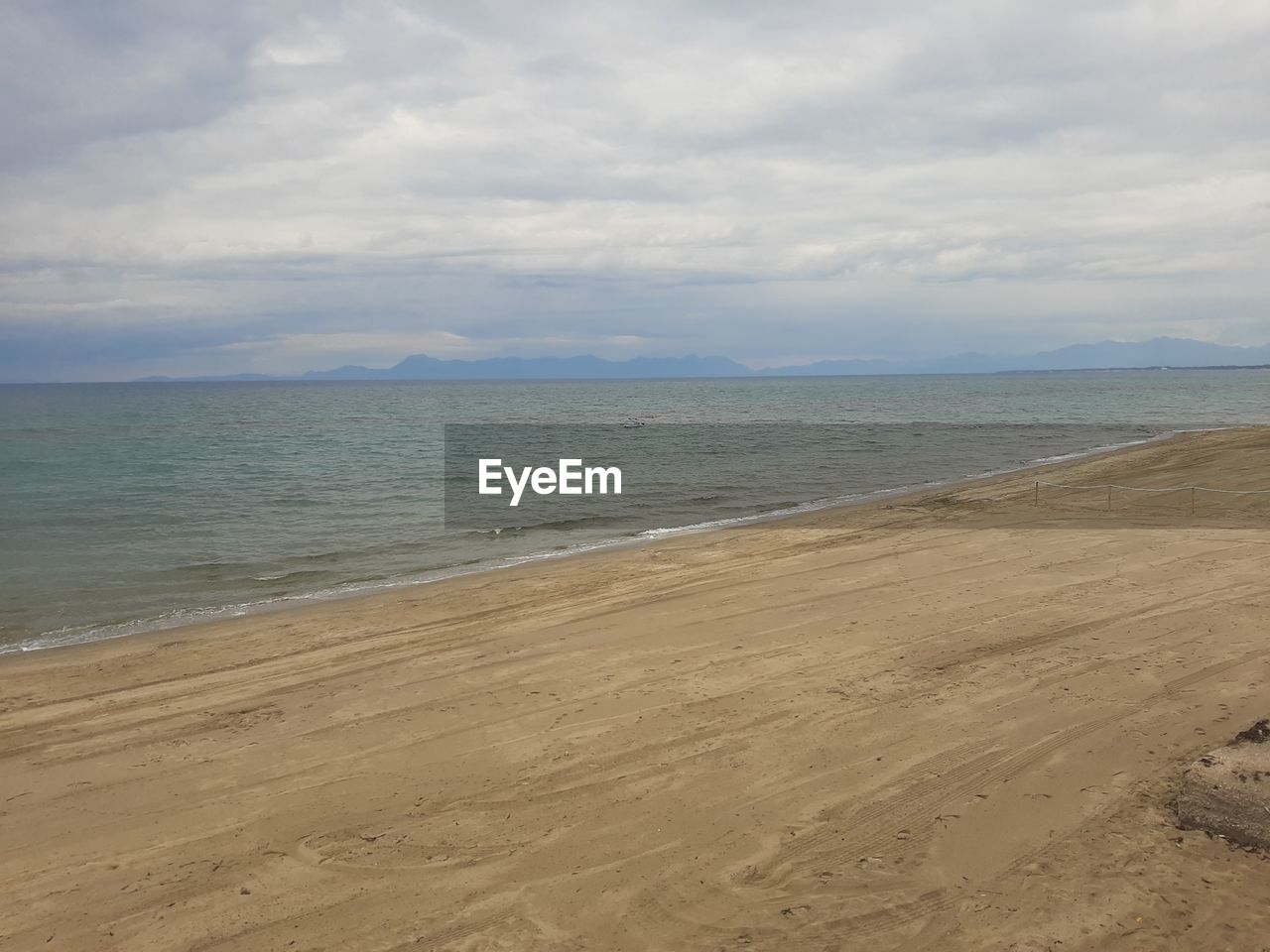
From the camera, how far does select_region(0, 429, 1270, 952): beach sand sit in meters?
4.12

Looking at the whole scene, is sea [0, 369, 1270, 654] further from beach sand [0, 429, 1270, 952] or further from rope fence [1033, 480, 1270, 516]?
rope fence [1033, 480, 1270, 516]

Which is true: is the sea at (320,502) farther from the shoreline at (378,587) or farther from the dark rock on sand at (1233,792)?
the dark rock on sand at (1233,792)

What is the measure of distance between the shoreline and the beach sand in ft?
2.03

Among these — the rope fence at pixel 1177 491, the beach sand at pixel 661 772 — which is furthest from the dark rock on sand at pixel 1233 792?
the rope fence at pixel 1177 491

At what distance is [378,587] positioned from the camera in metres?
13.0

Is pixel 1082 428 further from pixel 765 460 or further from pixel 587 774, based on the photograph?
pixel 587 774

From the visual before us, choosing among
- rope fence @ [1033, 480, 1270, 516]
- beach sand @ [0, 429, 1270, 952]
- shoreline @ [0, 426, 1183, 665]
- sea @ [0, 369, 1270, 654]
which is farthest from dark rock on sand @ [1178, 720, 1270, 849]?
rope fence @ [1033, 480, 1270, 516]

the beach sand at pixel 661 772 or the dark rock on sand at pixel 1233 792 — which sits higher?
the dark rock on sand at pixel 1233 792

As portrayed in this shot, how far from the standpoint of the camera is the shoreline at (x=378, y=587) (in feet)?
34.8

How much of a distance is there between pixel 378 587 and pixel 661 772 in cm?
853

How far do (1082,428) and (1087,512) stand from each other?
36.1 metres

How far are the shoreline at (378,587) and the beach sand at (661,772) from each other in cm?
62

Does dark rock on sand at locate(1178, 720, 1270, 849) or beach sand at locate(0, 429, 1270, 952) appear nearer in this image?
beach sand at locate(0, 429, 1270, 952)

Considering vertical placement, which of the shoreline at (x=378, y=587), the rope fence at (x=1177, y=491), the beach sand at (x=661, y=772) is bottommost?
the shoreline at (x=378, y=587)
